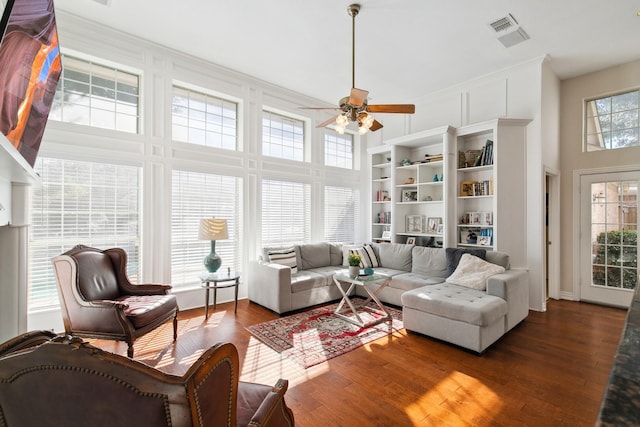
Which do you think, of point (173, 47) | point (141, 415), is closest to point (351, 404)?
point (141, 415)

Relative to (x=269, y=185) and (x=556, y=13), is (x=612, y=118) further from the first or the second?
(x=269, y=185)

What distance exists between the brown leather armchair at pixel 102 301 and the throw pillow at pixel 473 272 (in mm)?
3295

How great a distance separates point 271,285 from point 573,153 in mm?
5000

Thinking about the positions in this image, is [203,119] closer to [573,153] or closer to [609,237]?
[573,153]

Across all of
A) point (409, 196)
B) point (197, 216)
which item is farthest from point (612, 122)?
point (197, 216)

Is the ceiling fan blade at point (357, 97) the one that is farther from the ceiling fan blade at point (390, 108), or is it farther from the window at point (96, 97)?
the window at point (96, 97)

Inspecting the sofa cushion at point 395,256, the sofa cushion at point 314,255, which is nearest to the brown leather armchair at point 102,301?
the sofa cushion at point 314,255

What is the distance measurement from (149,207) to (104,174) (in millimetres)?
604

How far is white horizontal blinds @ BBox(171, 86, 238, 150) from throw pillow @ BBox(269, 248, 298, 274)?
1.78m

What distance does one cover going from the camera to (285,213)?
528 cm

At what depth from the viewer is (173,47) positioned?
13.1 feet

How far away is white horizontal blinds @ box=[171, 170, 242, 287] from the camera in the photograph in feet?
13.5

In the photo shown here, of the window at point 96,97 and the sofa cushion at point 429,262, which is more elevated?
the window at point 96,97

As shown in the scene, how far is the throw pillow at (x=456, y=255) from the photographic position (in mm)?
4016
